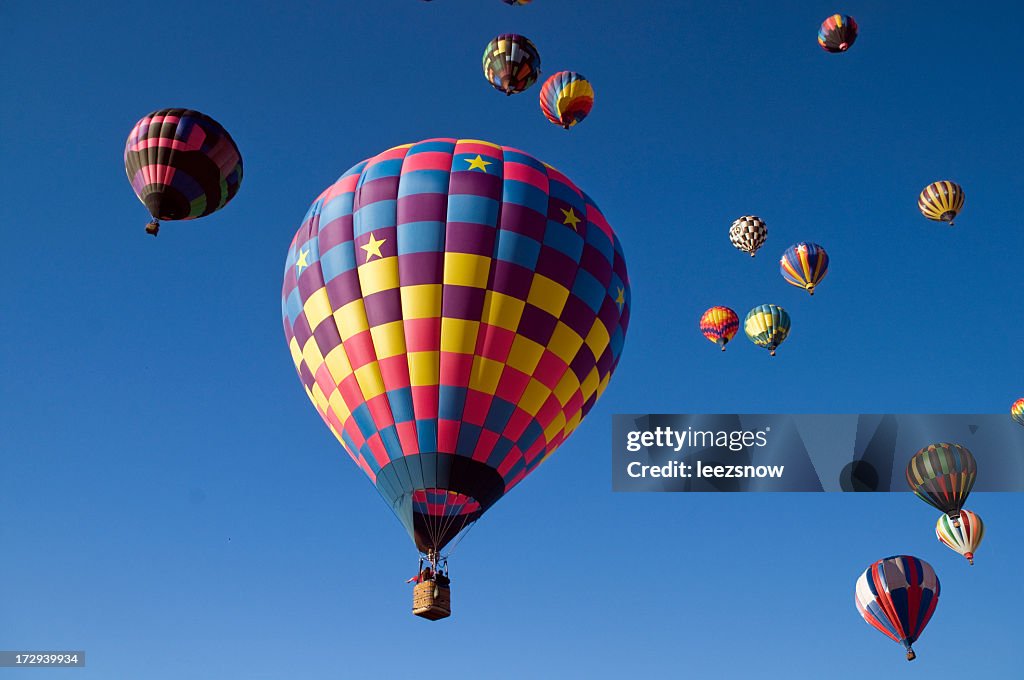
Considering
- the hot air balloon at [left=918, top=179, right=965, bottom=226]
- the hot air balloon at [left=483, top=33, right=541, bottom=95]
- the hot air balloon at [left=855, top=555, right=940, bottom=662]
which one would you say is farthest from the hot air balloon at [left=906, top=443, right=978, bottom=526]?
the hot air balloon at [left=483, top=33, right=541, bottom=95]

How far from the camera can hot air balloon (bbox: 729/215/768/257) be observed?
27.8 m

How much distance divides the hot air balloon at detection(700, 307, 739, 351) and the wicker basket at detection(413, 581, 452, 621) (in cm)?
1537

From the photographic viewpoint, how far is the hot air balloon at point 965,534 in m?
25.3

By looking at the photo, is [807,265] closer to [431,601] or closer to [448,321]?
[448,321]

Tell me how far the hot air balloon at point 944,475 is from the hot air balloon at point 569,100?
9773mm

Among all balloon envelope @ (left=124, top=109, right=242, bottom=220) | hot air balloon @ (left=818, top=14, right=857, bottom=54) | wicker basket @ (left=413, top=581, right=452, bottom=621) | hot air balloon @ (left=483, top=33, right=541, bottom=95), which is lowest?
wicker basket @ (left=413, top=581, right=452, bottom=621)

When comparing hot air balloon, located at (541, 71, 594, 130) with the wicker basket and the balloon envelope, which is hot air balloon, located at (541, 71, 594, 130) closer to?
the balloon envelope

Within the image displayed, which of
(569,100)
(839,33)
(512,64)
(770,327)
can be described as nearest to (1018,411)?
(770,327)

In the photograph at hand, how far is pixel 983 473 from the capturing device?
23531mm

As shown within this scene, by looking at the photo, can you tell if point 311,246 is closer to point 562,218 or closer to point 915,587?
point 562,218

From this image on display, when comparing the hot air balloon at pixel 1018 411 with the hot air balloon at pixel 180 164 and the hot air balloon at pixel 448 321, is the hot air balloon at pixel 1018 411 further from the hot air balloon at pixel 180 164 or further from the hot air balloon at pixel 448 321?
the hot air balloon at pixel 180 164

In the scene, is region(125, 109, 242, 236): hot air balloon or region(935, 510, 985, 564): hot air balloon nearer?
region(125, 109, 242, 236): hot air balloon

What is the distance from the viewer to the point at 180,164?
1540 cm

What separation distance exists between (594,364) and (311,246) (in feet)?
16.0
